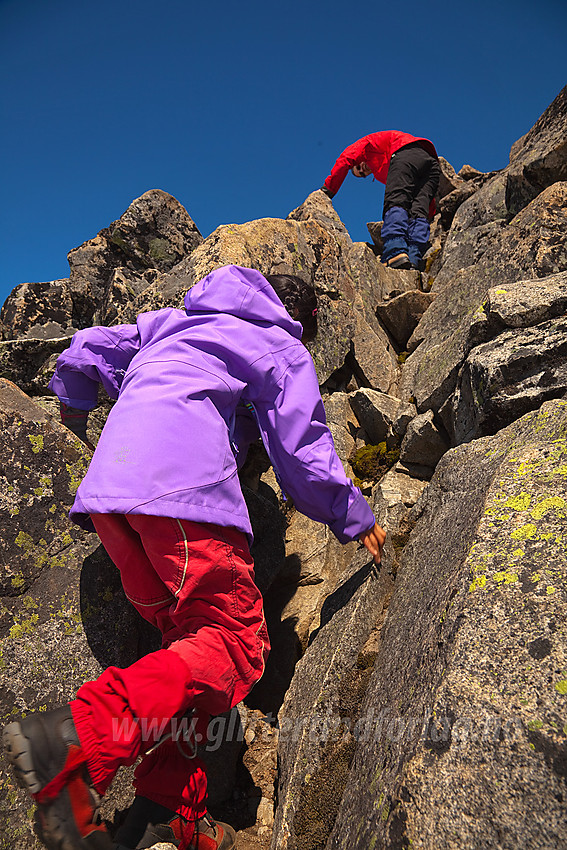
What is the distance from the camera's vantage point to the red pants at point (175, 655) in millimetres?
2814

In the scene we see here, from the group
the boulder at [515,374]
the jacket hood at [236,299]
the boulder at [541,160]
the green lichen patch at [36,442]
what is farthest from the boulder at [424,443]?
the boulder at [541,160]

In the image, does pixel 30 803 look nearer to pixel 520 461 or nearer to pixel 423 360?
pixel 520 461

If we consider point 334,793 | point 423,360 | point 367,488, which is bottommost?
point 334,793

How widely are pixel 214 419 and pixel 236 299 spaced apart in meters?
1.22

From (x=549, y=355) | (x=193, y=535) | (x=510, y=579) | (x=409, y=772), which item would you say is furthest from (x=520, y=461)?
(x=193, y=535)

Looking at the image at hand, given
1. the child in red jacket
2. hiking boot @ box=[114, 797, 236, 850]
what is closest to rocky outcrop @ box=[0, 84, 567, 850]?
hiking boot @ box=[114, 797, 236, 850]

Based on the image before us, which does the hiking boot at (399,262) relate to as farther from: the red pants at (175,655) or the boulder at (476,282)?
the red pants at (175,655)

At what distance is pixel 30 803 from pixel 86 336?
4115 mm

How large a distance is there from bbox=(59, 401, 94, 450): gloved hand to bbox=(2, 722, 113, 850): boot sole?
3412 mm

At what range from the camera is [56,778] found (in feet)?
8.34

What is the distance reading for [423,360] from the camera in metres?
8.38

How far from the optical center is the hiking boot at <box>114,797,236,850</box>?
129 inches

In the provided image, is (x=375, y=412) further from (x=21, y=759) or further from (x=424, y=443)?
(x=21, y=759)

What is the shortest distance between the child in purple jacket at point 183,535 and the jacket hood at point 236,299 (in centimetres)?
1
